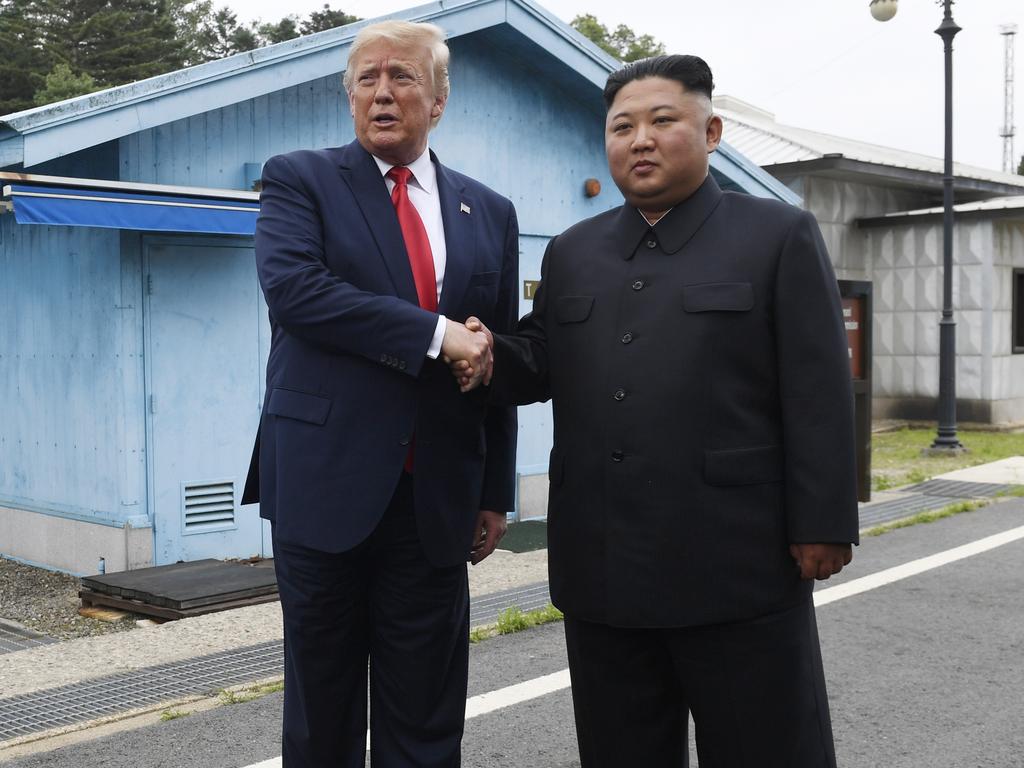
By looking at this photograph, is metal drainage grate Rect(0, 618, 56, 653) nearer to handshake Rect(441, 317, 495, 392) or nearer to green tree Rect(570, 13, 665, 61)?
handshake Rect(441, 317, 495, 392)

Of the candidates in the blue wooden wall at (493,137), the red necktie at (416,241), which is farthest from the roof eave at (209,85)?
the red necktie at (416,241)

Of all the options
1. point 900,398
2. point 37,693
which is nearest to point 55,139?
point 37,693

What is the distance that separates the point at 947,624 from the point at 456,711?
13.0 ft

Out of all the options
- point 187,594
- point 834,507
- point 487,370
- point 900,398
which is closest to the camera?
point 834,507

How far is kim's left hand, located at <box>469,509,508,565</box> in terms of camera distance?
10.8 ft

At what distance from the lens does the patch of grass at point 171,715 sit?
4762 mm

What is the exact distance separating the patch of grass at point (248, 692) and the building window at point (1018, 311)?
1631 centimetres

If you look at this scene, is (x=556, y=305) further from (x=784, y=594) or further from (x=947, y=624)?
(x=947, y=624)

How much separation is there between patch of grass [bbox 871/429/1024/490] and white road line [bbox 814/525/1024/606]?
10.1ft

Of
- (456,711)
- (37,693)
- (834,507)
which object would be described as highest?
(834,507)

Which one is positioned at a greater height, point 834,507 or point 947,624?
point 834,507

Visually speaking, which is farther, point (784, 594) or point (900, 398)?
point (900, 398)

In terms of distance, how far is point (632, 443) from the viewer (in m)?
2.79

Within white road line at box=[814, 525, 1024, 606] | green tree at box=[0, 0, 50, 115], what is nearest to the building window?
white road line at box=[814, 525, 1024, 606]
